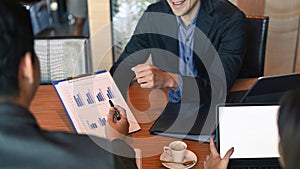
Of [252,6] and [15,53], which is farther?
[252,6]

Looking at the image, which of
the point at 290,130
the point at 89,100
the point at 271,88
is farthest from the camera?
the point at 89,100

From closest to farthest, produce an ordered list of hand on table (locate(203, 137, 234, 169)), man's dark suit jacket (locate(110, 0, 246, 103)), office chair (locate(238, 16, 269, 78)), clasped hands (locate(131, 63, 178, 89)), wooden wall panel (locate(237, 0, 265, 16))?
hand on table (locate(203, 137, 234, 169)) → clasped hands (locate(131, 63, 178, 89)) → man's dark suit jacket (locate(110, 0, 246, 103)) → office chair (locate(238, 16, 269, 78)) → wooden wall panel (locate(237, 0, 265, 16))

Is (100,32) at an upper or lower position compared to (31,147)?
lower

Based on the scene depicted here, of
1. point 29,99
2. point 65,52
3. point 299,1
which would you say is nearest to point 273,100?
point 29,99

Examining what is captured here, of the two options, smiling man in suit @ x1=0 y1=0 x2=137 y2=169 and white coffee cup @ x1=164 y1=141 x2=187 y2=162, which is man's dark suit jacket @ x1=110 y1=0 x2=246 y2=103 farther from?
smiling man in suit @ x1=0 y1=0 x2=137 y2=169

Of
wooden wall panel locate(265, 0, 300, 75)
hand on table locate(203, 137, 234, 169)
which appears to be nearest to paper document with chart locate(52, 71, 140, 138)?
hand on table locate(203, 137, 234, 169)

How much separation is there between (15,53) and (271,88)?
860 millimetres

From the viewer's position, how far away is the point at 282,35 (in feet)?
9.54

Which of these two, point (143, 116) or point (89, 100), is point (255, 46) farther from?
point (89, 100)

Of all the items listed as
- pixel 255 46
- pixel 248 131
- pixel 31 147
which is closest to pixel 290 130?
pixel 31 147

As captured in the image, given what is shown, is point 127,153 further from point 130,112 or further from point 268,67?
point 268,67

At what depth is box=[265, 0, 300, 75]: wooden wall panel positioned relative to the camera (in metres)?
2.82

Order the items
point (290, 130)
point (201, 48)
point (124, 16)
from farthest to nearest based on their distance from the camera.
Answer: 1. point (124, 16)
2. point (201, 48)
3. point (290, 130)

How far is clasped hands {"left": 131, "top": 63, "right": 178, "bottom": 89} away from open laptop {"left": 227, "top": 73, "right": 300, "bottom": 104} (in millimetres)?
329
